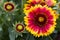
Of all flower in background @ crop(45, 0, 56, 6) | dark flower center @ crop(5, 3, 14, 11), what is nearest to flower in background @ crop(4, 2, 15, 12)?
dark flower center @ crop(5, 3, 14, 11)

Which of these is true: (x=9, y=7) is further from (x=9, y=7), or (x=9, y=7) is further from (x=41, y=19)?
(x=41, y=19)

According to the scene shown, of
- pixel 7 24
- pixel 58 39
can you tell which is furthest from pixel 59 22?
pixel 7 24

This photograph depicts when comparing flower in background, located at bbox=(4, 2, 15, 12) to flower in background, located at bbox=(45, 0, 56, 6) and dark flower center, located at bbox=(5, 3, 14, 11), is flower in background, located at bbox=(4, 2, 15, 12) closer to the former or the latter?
dark flower center, located at bbox=(5, 3, 14, 11)

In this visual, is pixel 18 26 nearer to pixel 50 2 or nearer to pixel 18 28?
pixel 18 28

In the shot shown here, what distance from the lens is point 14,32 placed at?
2.35 feet

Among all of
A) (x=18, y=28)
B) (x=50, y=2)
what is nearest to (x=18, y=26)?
(x=18, y=28)

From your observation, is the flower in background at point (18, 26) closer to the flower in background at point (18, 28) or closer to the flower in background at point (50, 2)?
the flower in background at point (18, 28)

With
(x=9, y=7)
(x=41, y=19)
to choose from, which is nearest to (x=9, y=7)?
(x=9, y=7)

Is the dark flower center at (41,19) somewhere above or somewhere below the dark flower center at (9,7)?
below

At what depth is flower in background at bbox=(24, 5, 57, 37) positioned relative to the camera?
2.29 ft

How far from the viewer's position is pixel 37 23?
71 cm

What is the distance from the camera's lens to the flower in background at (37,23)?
2.29 ft

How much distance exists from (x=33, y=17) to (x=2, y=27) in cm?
11

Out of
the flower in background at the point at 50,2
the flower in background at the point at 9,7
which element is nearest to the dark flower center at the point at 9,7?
the flower in background at the point at 9,7
